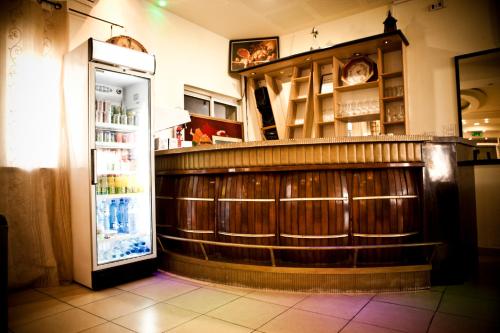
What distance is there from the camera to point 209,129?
564 centimetres

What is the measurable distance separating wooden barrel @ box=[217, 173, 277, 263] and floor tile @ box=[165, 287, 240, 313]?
1.30 feet

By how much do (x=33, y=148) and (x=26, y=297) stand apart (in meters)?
1.45

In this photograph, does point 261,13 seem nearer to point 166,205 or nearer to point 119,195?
point 166,205

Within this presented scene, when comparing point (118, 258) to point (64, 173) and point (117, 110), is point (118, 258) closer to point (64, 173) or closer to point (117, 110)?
point (64, 173)

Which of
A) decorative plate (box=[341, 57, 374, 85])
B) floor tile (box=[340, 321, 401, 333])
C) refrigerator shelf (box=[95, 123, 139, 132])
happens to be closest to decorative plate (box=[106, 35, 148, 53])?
refrigerator shelf (box=[95, 123, 139, 132])

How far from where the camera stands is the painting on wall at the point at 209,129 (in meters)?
5.32

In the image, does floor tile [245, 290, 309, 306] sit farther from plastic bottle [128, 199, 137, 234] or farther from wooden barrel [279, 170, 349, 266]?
plastic bottle [128, 199, 137, 234]

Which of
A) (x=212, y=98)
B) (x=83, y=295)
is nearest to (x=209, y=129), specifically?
(x=212, y=98)

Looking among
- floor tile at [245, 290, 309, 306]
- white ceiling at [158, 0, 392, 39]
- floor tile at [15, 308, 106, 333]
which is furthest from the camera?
white ceiling at [158, 0, 392, 39]

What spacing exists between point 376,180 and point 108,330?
7.92ft

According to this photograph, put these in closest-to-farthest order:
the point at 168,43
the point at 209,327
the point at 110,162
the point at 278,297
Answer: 1. the point at 209,327
2. the point at 278,297
3. the point at 110,162
4. the point at 168,43

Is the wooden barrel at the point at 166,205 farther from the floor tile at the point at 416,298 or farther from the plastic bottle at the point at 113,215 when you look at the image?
the floor tile at the point at 416,298

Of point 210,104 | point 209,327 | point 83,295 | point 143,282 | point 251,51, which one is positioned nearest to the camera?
point 209,327

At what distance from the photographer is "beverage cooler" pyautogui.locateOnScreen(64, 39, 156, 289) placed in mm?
3127
